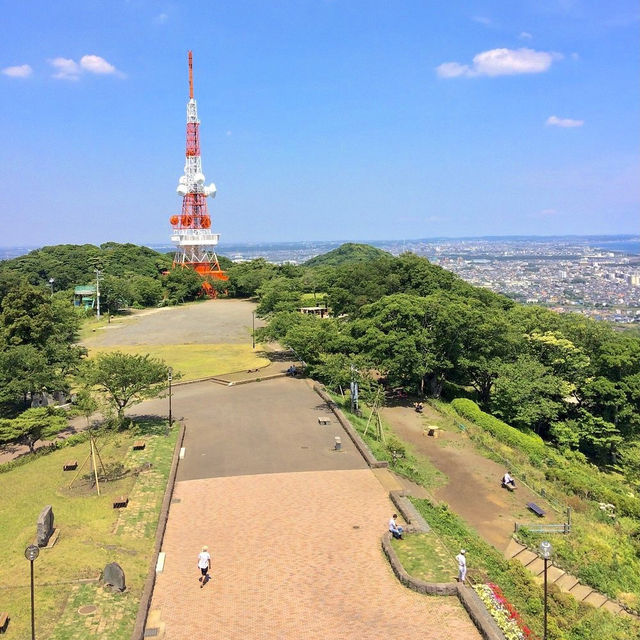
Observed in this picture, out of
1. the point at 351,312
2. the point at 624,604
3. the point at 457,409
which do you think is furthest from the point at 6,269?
the point at 624,604

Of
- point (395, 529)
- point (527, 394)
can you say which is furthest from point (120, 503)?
point (527, 394)

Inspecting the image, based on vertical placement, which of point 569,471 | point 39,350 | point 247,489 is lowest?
point 569,471

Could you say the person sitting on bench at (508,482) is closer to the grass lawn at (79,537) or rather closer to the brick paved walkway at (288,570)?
the brick paved walkway at (288,570)

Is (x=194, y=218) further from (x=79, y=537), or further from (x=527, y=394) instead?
(x=79, y=537)

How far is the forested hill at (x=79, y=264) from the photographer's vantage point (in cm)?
7338

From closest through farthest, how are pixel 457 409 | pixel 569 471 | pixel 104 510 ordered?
pixel 104 510, pixel 569 471, pixel 457 409

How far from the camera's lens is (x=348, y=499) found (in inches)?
617

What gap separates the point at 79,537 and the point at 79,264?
7227 centimetres

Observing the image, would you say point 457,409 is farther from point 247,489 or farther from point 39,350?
point 39,350

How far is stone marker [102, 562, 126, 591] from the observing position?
1121 cm

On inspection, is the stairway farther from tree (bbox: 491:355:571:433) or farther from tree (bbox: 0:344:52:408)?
tree (bbox: 0:344:52:408)

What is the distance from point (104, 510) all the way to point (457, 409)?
17.4 meters

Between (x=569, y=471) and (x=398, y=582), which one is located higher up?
(x=398, y=582)

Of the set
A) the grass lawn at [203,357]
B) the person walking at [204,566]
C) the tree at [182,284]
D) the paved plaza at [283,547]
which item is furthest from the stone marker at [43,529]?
the tree at [182,284]
